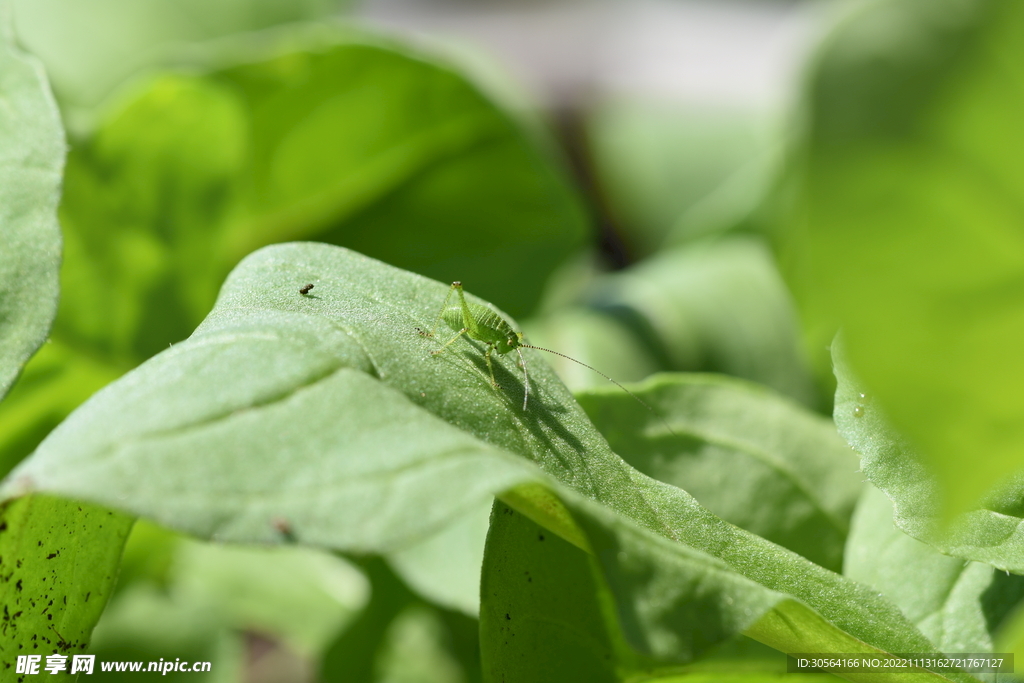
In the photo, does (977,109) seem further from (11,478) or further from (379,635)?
(379,635)

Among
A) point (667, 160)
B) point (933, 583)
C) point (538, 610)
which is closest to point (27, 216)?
point (538, 610)

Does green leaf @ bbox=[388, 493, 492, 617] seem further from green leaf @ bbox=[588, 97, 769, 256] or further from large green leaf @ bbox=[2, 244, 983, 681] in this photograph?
green leaf @ bbox=[588, 97, 769, 256]

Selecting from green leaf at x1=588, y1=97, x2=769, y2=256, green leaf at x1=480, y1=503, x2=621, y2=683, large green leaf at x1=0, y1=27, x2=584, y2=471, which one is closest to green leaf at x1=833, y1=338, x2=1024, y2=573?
green leaf at x1=480, y1=503, x2=621, y2=683

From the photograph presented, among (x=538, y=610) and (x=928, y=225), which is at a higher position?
(x=928, y=225)

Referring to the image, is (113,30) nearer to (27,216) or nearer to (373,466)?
(27,216)

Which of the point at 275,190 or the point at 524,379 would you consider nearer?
the point at 524,379

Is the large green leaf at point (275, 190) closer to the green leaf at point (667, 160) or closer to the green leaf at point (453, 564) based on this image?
the green leaf at point (453, 564)
